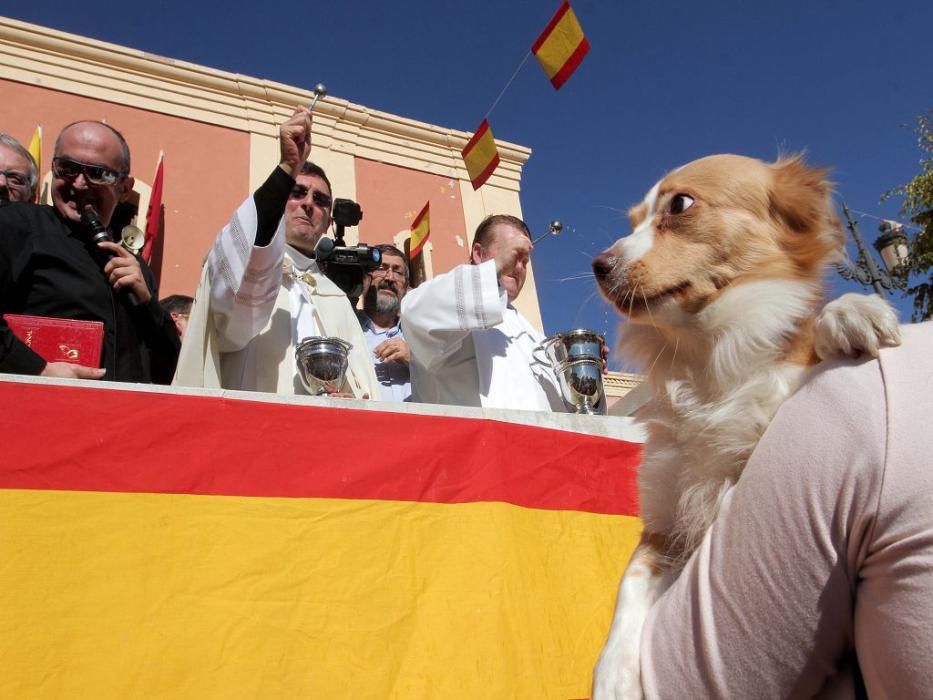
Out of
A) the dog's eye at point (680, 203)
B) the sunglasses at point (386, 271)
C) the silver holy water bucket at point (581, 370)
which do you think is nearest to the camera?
the dog's eye at point (680, 203)

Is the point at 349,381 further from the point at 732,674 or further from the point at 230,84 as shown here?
the point at 230,84

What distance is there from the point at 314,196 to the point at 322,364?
4.41 feet

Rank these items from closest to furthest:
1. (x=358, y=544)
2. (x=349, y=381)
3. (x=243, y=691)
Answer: (x=243, y=691) < (x=358, y=544) < (x=349, y=381)

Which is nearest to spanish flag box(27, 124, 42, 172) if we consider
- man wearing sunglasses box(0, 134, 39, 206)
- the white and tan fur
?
man wearing sunglasses box(0, 134, 39, 206)

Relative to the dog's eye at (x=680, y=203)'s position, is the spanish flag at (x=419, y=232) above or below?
above

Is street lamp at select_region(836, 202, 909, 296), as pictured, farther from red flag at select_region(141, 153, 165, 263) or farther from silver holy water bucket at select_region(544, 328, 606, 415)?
red flag at select_region(141, 153, 165, 263)

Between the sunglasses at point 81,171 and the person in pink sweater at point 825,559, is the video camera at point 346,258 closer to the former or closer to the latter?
the sunglasses at point 81,171

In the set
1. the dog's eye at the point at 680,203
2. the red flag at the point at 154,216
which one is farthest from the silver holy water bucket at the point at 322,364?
the red flag at the point at 154,216

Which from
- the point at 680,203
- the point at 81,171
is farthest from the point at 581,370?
the point at 81,171

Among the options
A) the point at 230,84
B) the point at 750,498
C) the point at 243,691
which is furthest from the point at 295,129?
the point at 230,84

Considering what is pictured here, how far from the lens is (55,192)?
2689mm

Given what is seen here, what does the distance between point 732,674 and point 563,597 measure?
3.92 ft

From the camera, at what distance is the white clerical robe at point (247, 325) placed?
2.65 metres

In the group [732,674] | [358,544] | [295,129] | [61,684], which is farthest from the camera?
[295,129]
